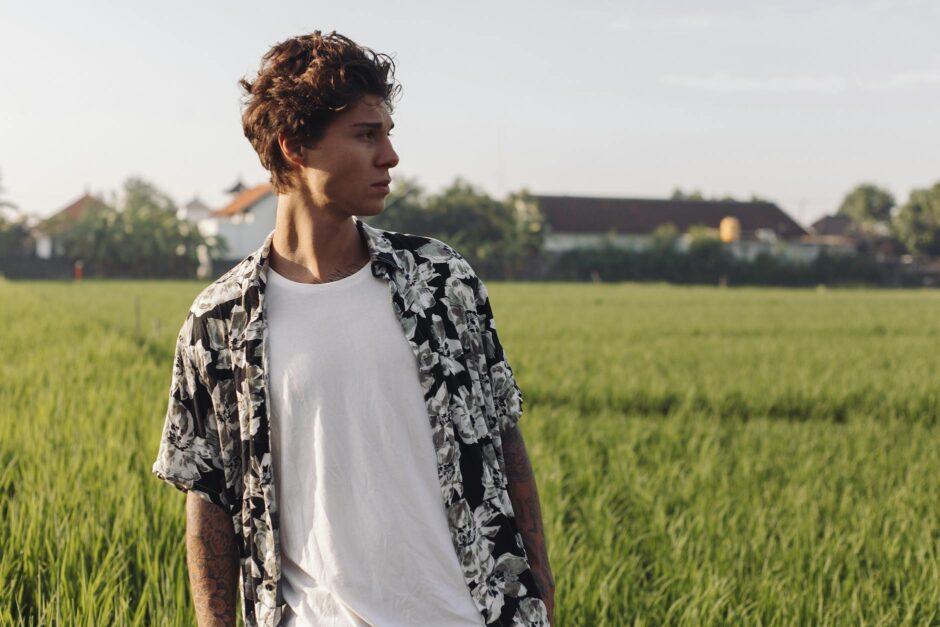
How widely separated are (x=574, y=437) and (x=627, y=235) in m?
46.9

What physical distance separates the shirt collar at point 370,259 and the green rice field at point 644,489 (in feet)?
3.67

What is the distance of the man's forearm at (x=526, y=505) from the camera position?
154 centimetres

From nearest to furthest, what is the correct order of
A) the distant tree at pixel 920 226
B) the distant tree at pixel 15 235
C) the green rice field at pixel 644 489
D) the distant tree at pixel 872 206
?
1. the green rice field at pixel 644 489
2. the distant tree at pixel 15 235
3. the distant tree at pixel 920 226
4. the distant tree at pixel 872 206

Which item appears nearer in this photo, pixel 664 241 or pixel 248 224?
pixel 664 241

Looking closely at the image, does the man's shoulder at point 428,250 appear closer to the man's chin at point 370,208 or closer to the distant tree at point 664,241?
the man's chin at point 370,208

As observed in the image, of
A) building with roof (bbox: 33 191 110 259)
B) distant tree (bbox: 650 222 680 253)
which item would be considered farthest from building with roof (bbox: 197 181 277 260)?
distant tree (bbox: 650 222 680 253)

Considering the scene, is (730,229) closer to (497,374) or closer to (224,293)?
(497,374)

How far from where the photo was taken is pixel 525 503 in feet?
5.09

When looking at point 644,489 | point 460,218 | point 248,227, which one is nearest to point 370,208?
point 644,489

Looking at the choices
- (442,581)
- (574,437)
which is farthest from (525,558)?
(574,437)

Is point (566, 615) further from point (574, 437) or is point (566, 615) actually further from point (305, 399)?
point (574, 437)

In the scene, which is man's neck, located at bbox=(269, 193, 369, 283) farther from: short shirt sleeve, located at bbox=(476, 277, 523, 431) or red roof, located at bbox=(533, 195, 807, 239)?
red roof, located at bbox=(533, 195, 807, 239)

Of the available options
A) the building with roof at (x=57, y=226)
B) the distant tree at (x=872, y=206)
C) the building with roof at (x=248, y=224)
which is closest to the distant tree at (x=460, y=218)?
the building with roof at (x=248, y=224)

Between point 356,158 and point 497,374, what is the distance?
16.3 inches
